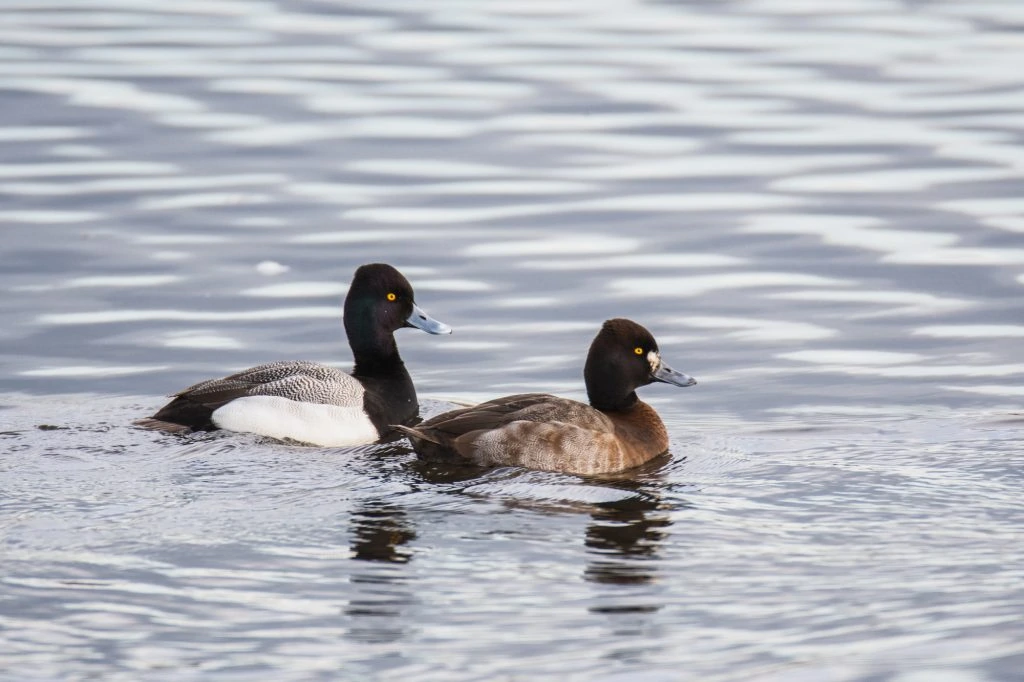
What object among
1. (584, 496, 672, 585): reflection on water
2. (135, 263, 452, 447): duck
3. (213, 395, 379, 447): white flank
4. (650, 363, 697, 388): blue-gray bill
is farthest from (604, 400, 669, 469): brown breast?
(213, 395, 379, 447): white flank

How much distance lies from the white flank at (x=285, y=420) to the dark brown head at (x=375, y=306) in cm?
97

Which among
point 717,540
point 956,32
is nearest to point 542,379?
point 717,540

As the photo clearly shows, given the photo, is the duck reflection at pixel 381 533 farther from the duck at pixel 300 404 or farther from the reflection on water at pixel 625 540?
the duck at pixel 300 404

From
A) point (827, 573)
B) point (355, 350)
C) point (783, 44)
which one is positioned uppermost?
point (783, 44)

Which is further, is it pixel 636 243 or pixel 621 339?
pixel 636 243

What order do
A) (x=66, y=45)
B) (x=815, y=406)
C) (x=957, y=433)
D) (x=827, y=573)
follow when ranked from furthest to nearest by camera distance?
(x=66, y=45), (x=815, y=406), (x=957, y=433), (x=827, y=573)

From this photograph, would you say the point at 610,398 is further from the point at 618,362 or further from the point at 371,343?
the point at 371,343

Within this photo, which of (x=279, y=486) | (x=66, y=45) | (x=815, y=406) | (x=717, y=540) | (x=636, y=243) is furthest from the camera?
(x=66, y=45)

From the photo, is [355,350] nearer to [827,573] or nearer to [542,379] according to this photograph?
[542,379]

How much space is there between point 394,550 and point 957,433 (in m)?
3.78

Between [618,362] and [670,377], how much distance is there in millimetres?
378

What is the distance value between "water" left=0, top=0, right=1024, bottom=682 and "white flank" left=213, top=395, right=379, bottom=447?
141 mm

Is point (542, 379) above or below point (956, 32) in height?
below

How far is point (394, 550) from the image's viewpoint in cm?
770
